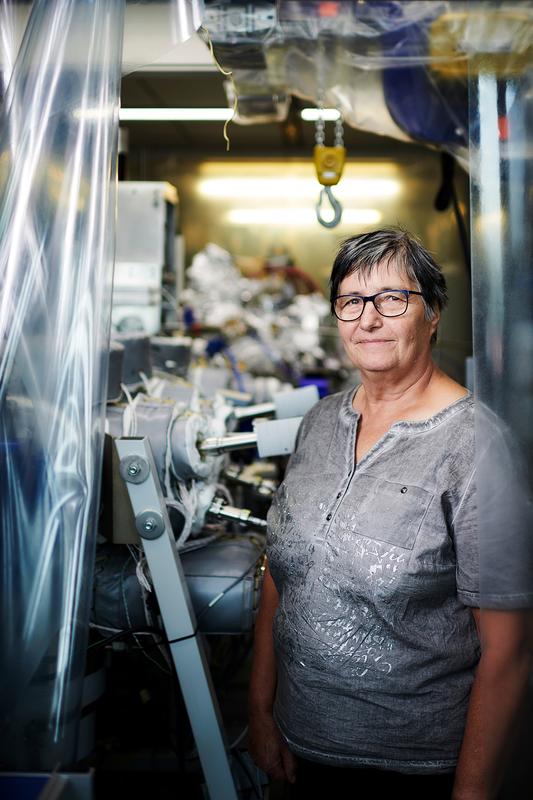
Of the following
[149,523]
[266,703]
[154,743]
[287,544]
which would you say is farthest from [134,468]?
→ [154,743]

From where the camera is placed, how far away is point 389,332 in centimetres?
128

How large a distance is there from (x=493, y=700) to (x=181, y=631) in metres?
0.59

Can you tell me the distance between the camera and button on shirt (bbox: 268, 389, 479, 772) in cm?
116

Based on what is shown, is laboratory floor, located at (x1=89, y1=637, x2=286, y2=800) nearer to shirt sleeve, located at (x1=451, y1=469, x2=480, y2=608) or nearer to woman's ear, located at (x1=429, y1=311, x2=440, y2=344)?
shirt sleeve, located at (x1=451, y1=469, x2=480, y2=608)

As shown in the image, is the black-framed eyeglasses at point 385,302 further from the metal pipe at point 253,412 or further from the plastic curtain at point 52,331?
the metal pipe at point 253,412

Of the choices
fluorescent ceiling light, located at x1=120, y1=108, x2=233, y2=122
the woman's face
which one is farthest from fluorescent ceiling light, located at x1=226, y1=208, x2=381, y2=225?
the woman's face

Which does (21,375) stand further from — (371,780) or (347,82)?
(347,82)

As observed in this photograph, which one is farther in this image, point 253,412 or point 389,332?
point 253,412

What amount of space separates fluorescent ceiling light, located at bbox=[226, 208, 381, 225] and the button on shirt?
5.04m

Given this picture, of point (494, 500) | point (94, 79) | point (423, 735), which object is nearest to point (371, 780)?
point (423, 735)

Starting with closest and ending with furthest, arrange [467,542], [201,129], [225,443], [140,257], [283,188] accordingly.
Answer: [467,542]
[225,443]
[140,257]
[201,129]
[283,188]

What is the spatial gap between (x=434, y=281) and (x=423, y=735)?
2.44 feet

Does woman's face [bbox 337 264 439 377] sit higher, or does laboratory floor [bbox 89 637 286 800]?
woman's face [bbox 337 264 439 377]

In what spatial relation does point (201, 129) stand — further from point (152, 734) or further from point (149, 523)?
point (149, 523)
